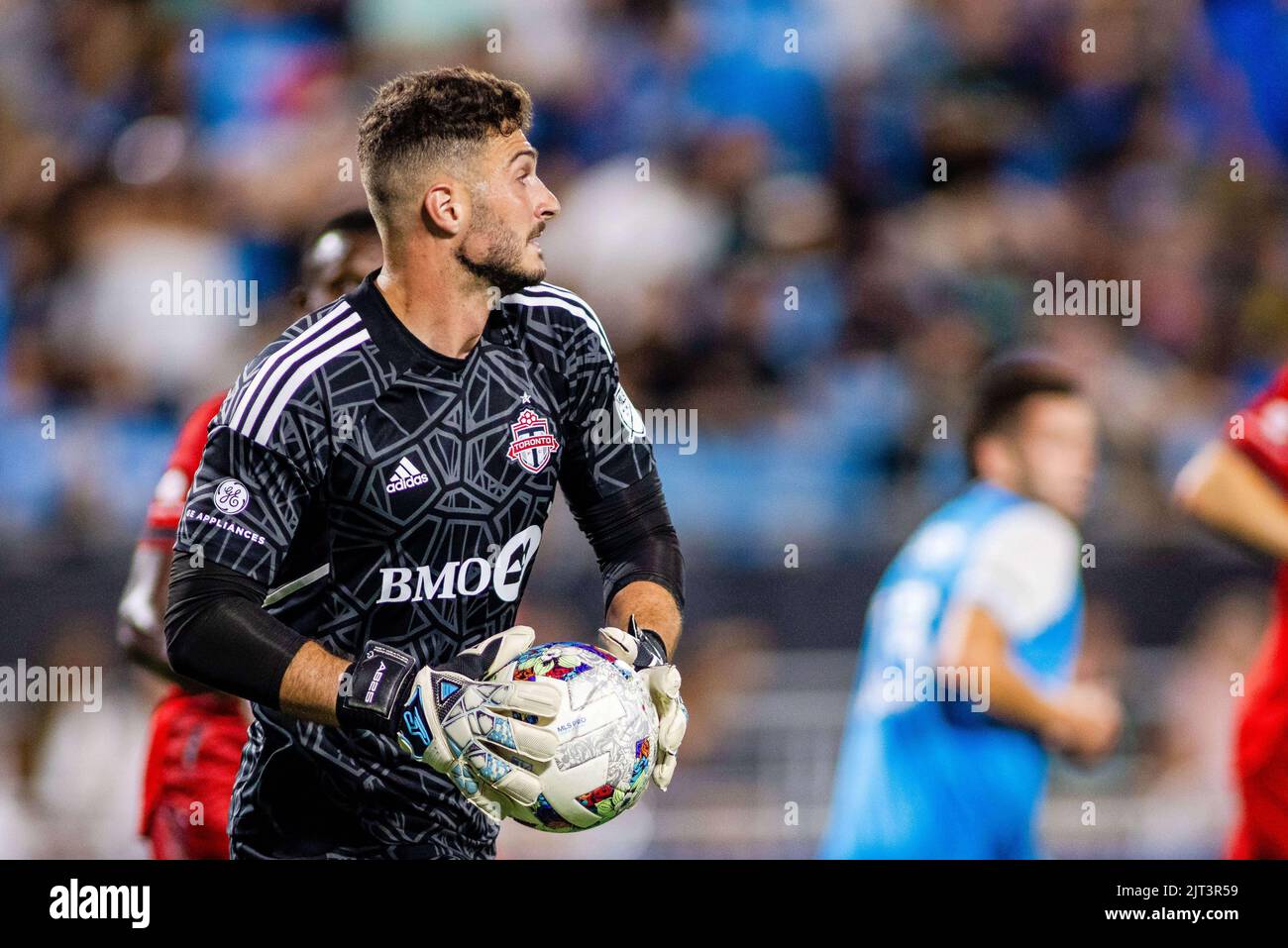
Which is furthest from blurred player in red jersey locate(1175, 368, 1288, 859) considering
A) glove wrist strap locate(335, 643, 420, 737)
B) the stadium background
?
glove wrist strap locate(335, 643, 420, 737)

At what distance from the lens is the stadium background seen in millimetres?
6926

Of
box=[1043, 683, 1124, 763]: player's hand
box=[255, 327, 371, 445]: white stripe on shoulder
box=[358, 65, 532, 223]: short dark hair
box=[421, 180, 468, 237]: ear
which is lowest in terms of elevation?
box=[1043, 683, 1124, 763]: player's hand

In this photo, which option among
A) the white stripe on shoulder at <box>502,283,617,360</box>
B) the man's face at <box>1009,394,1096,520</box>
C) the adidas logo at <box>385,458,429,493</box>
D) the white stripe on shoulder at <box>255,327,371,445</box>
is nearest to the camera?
the white stripe on shoulder at <box>255,327,371,445</box>

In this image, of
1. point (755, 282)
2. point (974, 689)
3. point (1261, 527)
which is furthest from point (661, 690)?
point (755, 282)

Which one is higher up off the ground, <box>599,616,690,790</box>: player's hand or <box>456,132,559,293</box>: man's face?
<box>456,132,559,293</box>: man's face

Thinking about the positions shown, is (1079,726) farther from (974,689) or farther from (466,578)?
(466,578)

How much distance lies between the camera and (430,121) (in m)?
3.49

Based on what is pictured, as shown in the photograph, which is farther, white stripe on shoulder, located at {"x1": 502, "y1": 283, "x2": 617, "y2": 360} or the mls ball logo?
white stripe on shoulder, located at {"x1": 502, "y1": 283, "x2": 617, "y2": 360}

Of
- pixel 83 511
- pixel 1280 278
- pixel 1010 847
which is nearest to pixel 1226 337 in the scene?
pixel 1280 278

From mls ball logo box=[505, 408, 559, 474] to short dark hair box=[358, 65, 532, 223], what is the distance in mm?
515

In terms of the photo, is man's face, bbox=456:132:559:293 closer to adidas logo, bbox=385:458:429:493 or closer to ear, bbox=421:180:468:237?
ear, bbox=421:180:468:237

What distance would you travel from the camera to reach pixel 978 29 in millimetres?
9023

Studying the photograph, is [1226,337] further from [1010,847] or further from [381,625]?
[381,625]

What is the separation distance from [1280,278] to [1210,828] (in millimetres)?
3086
